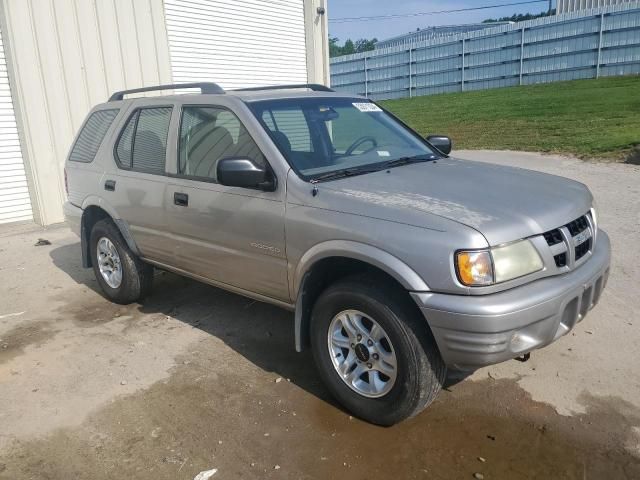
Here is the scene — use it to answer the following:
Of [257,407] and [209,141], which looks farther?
[209,141]

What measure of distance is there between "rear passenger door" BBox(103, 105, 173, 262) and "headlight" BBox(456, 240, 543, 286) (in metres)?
2.61

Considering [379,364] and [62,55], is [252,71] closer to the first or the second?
[62,55]

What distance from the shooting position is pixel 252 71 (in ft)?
39.8

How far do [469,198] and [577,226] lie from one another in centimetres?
66

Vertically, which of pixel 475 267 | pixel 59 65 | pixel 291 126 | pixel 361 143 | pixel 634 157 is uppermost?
pixel 59 65

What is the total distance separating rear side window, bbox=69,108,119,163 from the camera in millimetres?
5426

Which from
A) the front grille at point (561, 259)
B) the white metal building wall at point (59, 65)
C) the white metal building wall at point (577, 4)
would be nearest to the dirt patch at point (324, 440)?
the front grille at point (561, 259)

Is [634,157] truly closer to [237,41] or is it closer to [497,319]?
[237,41]

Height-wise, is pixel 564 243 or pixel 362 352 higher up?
pixel 564 243

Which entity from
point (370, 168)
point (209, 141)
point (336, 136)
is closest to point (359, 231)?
point (370, 168)

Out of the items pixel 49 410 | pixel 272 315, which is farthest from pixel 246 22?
pixel 49 410

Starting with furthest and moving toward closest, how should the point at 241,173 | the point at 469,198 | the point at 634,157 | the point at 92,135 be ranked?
1. the point at 634,157
2. the point at 92,135
3. the point at 241,173
4. the point at 469,198

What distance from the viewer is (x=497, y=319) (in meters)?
2.75

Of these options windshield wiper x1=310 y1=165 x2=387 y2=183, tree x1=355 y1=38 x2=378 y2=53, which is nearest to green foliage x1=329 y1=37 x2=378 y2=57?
tree x1=355 y1=38 x2=378 y2=53
